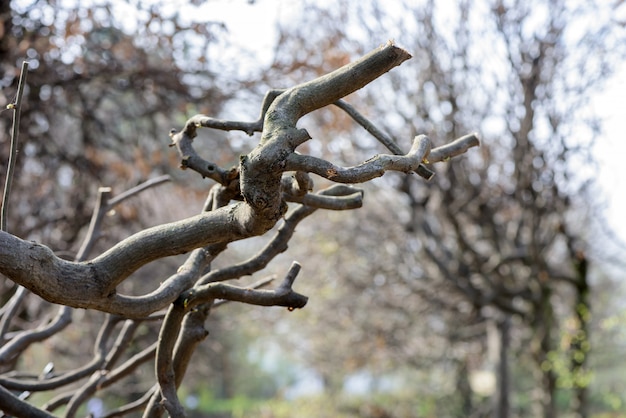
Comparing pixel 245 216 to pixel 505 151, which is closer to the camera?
pixel 245 216

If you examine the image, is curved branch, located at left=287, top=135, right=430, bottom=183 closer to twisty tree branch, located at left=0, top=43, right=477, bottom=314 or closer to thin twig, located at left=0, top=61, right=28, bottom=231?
twisty tree branch, located at left=0, top=43, right=477, bottom=314

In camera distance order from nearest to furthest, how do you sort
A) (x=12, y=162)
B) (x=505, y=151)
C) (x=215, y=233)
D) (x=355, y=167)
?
(x=355, y=167) → (x=215, y=233) → (x=12, y=162) → (x=505, y=151)

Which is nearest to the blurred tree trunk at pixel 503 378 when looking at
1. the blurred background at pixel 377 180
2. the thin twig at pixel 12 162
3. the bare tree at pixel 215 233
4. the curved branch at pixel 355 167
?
the blurred background at pixel 377 180

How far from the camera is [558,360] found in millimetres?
8984

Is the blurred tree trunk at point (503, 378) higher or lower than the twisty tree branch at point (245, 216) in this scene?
higher

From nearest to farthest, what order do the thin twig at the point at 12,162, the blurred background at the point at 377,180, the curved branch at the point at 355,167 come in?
the curved branch at the point at 355,167
the thin twig at the point at 12,162
the blurred background at the point at 377,180

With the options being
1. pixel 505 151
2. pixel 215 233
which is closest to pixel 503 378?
pixel 505 151

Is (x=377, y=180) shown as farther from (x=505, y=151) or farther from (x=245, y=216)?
(x=245, y=216)

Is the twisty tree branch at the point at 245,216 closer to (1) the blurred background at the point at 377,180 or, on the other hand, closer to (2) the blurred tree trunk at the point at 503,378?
(1) the blurred background at the point at 377,180

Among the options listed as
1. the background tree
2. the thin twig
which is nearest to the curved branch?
the thin twig

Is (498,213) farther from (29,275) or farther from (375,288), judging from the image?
(29,275)

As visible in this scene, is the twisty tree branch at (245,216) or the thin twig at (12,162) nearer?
the twisty tree branch at (245,216)

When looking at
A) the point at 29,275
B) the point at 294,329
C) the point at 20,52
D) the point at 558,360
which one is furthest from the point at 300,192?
the point at 294,329

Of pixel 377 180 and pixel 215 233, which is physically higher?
pixel 377 180
